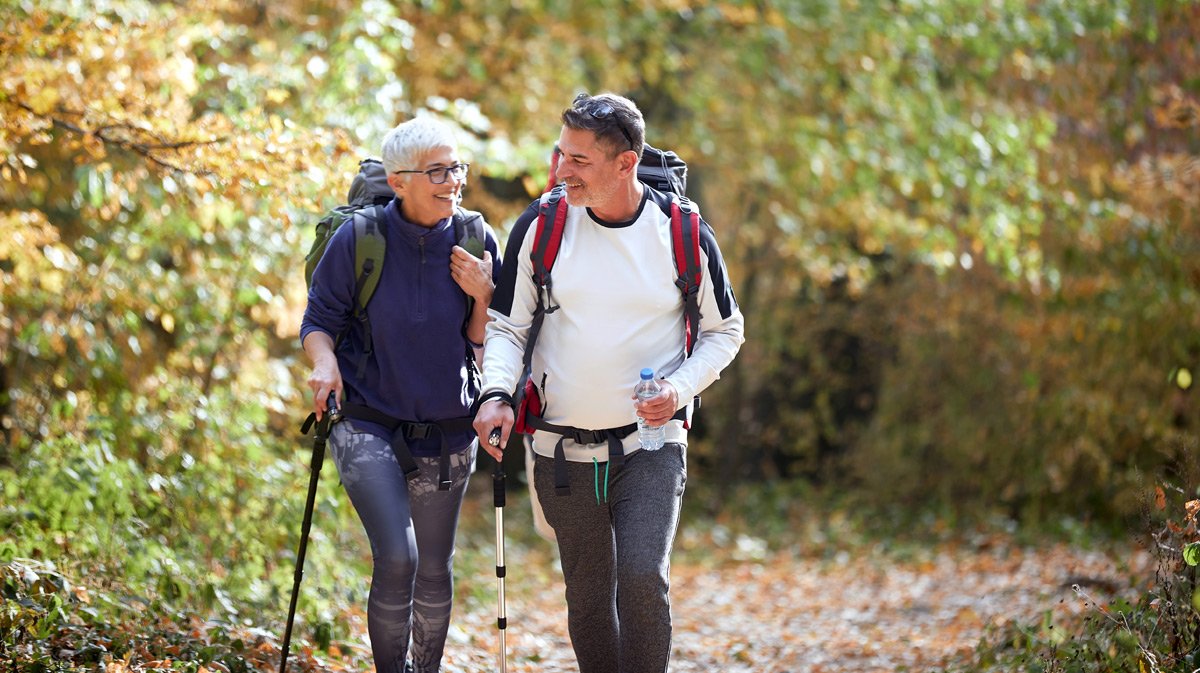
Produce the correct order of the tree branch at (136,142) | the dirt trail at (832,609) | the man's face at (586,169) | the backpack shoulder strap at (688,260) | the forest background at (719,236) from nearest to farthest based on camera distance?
the man's face at (586,169) < the backpack shoulder strap at (688,260) < the tree branch at (136,142) < the forest background at (719,236) < the dirt trail at (832,609)

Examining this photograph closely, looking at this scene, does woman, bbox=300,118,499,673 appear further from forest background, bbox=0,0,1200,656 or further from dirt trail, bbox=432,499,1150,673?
dirt trail, bbox=432,499,1150,673

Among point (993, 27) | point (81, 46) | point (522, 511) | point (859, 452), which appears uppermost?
point (993, 27)

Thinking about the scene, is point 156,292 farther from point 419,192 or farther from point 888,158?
point 888,158

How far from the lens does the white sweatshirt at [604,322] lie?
4.40 meters

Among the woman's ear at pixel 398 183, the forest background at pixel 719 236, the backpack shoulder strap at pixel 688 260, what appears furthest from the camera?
the forest background at pixel 719 236

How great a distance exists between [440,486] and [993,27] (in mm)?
8872

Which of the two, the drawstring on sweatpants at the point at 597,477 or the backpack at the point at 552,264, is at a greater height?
the backpack at the point at 552,264

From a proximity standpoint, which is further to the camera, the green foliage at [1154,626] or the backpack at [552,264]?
the green foliage at [1154,626]

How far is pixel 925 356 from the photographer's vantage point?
565 inches

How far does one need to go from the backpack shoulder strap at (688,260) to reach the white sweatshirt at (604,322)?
0.02m

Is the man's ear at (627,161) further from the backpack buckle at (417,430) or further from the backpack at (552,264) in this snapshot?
the backpack buckle at (417,430)

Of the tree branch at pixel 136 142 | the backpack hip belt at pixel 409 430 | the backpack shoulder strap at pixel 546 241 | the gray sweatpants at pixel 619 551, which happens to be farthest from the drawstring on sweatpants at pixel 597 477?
the tree branch at pixel 136 142

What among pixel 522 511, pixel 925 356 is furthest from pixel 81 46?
pixel 925 356

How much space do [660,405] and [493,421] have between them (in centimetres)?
55
